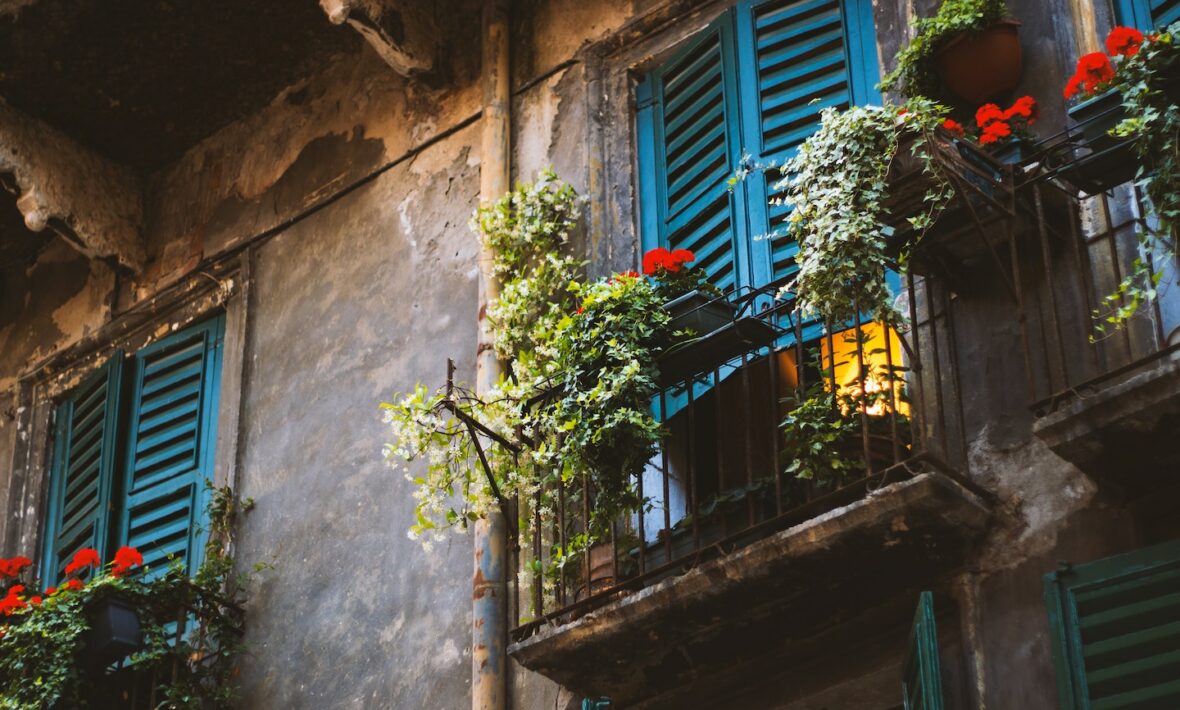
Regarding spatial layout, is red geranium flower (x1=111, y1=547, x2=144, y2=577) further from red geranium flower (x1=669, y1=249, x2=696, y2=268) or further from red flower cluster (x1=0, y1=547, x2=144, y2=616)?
red geranium flower (x1=669, y1=249, x2=696, y2=268)

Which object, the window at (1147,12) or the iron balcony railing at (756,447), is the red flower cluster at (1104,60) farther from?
the iron balcony railing at (756,447)

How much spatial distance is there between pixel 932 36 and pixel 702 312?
1343 mm

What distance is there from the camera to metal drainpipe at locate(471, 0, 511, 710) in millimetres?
8008

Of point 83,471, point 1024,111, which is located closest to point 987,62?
point 1024,111

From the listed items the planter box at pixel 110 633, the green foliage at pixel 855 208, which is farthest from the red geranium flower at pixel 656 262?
the planter box at pixel 110 633

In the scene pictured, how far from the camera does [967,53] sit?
747 centimetres

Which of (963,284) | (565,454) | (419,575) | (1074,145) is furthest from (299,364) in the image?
(1074,145)

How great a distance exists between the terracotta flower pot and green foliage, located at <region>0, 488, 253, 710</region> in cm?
404

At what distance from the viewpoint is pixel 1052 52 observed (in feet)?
24.5

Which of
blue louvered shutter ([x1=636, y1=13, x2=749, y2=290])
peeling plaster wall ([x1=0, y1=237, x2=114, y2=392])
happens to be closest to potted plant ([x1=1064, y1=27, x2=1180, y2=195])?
blue louvered shutter ([x1=636, y1=13, x2=749, y2=290])

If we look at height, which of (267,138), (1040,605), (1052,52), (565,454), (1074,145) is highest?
(267,138)

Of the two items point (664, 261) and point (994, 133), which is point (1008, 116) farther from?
point (664, 261)

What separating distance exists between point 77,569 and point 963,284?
4856 millimetres

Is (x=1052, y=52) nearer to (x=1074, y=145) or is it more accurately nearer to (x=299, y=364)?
(x=1074, y=145)
